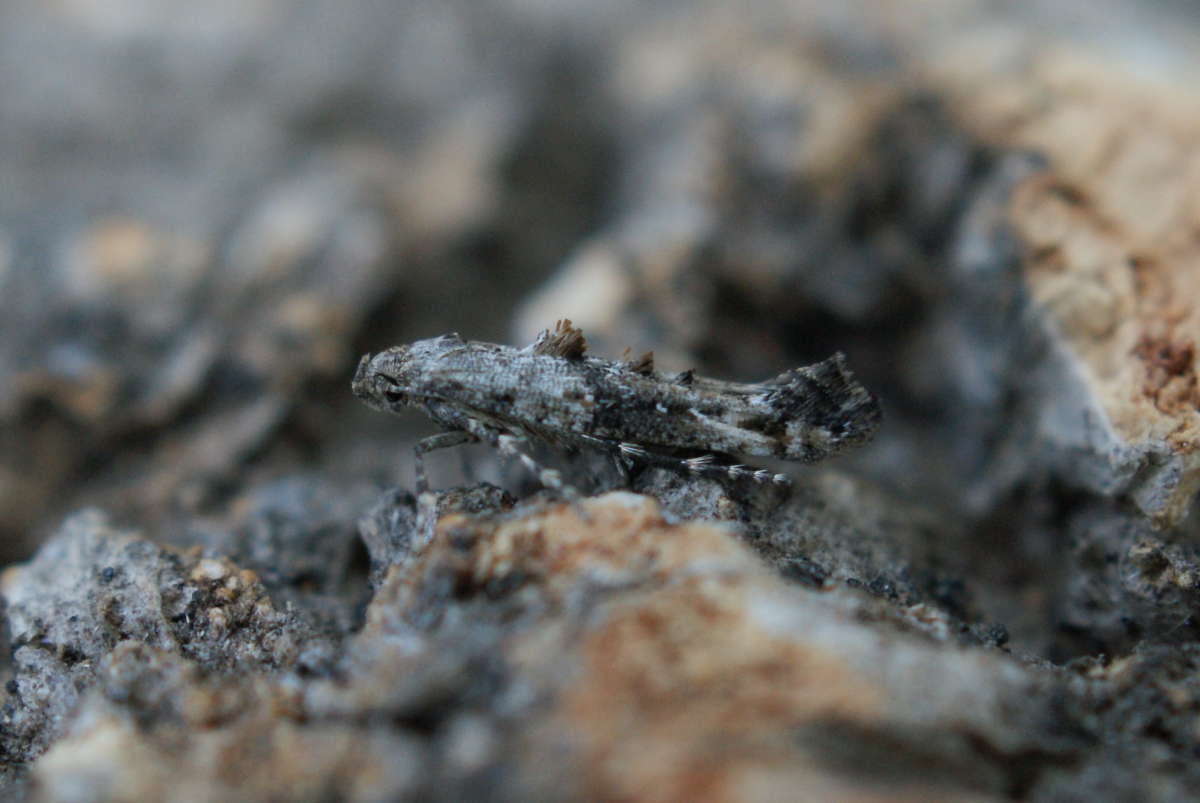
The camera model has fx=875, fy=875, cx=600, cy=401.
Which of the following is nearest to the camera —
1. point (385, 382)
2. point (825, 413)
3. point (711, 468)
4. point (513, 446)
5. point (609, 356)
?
point (711, 468)

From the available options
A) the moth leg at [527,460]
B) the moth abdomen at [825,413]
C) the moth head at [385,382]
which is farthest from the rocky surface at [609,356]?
the moth head at [385,382]

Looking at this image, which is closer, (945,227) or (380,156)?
(945,227)

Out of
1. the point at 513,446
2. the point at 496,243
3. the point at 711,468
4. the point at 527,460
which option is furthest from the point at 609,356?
the point at 496,243

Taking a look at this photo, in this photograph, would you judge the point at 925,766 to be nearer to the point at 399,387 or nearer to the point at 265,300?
the point at 399,387

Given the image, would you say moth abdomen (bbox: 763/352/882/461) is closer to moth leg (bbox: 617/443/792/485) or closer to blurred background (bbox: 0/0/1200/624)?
moth leg (bbox: 617/443/792/485)

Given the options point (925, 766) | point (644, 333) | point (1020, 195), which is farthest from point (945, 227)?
point (925, 766)

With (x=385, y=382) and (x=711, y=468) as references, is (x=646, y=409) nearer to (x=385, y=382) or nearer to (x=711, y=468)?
(x=711, y=468)

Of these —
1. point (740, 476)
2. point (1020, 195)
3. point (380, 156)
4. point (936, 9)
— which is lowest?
point (740, 476)
